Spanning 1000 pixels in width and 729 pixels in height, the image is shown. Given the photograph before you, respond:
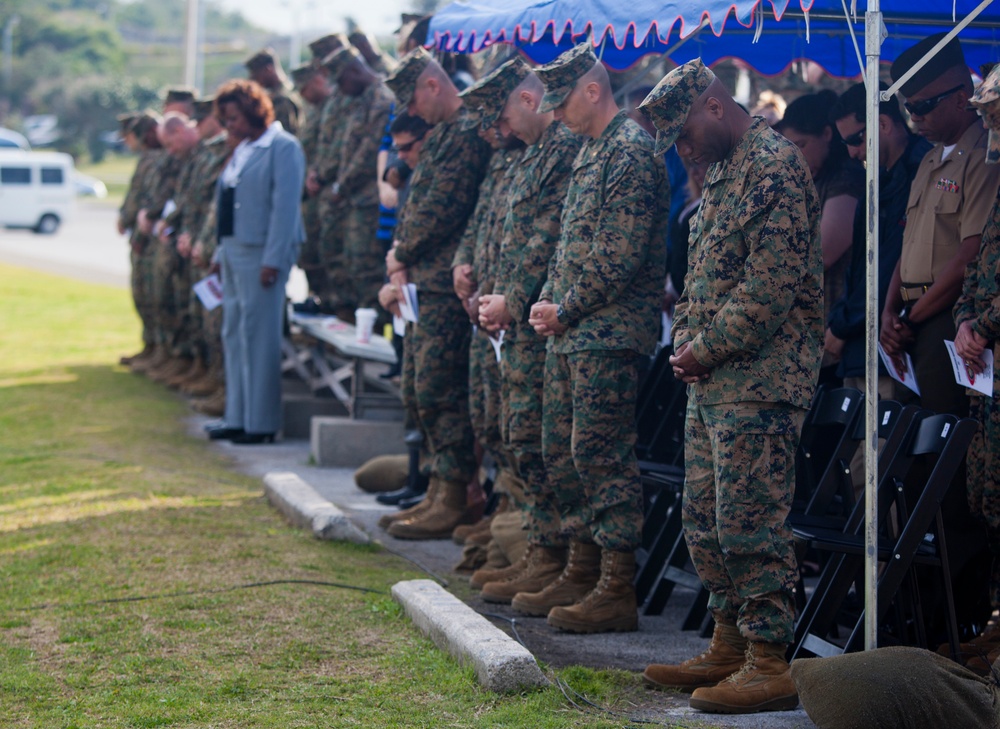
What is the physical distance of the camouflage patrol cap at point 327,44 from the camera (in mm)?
10876

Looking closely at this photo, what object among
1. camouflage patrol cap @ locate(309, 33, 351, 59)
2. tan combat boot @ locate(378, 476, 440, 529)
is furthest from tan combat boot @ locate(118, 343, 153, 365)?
tan combat boot @ locate(378, 476, 440, 529)

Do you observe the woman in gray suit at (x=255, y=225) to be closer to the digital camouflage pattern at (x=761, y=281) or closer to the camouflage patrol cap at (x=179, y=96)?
the camouflage patrol cap at (x=179, y=96)

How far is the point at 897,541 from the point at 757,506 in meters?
0.50

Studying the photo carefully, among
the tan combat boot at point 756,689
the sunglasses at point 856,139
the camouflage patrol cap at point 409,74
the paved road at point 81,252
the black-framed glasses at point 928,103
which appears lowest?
the tan combat boot at point 756,689

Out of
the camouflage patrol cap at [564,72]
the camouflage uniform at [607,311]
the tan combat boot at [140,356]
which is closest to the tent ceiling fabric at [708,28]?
the camouflage patrol cap at [564,72]

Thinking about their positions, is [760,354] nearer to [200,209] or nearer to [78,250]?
[200,209]

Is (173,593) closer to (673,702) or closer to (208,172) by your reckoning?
(673,702)

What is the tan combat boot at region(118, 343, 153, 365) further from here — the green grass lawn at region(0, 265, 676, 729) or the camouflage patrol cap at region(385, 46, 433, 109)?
the camouflage patrol cap at region(385, 46, 433, 109)

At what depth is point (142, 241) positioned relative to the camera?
14.3 metres

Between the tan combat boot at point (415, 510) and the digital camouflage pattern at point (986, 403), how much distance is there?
3.34 m

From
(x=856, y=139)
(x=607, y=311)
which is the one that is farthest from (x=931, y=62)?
(x=607, y=311)

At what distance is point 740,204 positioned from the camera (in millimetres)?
4531

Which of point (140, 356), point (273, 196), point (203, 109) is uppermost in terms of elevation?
point (203, 109)

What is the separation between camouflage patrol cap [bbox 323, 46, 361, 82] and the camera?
10461 millimetres
